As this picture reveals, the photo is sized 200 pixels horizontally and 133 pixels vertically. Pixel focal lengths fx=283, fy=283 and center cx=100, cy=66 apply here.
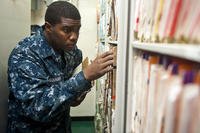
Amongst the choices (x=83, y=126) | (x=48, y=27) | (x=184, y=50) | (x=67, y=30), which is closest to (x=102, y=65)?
(x=67, y=30)

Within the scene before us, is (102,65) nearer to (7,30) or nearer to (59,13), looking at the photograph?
(59,13)

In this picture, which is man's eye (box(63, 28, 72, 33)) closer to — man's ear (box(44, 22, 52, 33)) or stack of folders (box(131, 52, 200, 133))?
man's ear (box(44, 22, 52, 33))

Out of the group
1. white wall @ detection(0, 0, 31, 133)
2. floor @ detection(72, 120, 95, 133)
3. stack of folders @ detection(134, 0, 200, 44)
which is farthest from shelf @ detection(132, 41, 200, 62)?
floor @ detection(72, 120, 95, 133)

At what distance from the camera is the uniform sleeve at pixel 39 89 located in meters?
1.52

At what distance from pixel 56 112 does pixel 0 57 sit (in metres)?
0.73

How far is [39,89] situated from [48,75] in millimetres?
188

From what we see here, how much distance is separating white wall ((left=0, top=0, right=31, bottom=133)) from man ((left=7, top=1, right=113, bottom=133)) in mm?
233

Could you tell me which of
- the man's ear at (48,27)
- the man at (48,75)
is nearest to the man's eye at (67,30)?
the man at (48,75)

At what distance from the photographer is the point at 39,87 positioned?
1583 millimetres

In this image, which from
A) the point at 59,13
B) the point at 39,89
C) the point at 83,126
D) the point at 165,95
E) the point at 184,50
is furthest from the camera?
the point at 83,126

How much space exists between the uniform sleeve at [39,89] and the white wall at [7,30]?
44cm

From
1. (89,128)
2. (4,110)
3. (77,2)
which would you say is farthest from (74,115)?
(4,110)

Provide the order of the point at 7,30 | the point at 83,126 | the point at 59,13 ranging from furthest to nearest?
the point at 83,126
the point at 7,30
the point at 59,13

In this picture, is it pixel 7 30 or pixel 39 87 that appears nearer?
pixel 39 87
